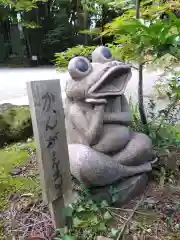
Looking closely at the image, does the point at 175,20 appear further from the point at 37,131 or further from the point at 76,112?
the point at 37,131

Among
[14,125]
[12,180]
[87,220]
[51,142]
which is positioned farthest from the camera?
[14,125]

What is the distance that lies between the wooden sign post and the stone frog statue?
196 mm

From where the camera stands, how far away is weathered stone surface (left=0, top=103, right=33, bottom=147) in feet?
11.2

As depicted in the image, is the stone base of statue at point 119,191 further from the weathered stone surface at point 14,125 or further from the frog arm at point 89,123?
the weathered stone surface at point 14,125

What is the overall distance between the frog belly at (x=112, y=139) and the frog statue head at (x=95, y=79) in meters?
0.24

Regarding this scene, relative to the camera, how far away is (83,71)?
5.93 feet

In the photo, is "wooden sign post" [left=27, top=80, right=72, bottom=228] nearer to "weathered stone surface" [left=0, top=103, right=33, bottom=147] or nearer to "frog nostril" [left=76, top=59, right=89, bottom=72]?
"frog nostril" [left=76, top=59, right=89, bottom=72]

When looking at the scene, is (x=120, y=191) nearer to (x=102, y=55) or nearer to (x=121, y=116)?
(x=121, y=116)

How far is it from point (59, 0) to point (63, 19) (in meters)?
0.96

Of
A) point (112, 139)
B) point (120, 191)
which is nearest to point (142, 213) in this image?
point (120, 191)

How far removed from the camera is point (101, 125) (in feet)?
5.95

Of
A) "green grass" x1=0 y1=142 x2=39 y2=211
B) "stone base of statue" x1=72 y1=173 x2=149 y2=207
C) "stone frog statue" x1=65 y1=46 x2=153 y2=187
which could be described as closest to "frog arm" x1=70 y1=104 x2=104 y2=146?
"stone frog statue" x1=65 y1=46 x2=153 y2=187

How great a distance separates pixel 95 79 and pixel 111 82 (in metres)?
0.13

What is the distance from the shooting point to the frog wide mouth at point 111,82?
177 centimetres
